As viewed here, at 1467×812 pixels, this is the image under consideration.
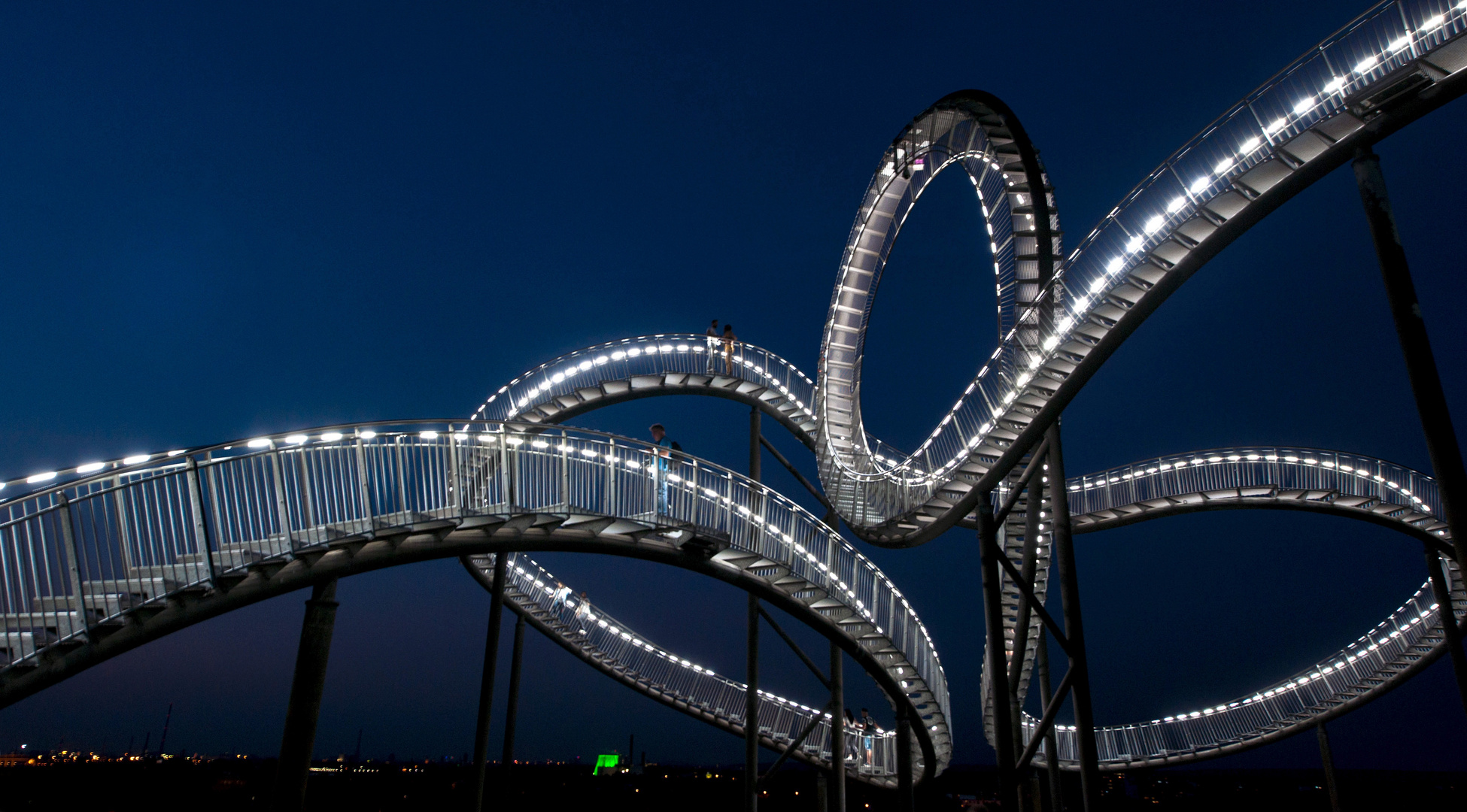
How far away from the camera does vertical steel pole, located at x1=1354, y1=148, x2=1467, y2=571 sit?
6137 mm

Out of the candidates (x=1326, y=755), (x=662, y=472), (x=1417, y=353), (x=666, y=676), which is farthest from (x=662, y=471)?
(x=1326, y=755)

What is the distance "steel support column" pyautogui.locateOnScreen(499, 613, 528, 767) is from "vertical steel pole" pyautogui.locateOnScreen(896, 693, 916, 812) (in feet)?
23.8

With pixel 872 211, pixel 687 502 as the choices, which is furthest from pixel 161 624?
pixel 872 211

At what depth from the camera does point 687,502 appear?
12.4 metres

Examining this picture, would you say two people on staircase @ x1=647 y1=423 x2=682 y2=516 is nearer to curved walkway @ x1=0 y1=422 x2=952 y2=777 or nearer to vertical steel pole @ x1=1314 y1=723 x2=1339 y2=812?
curved walkway @ x1=0 y1=422 x2=952 y2=777

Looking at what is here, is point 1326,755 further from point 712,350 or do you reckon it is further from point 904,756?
point 712,350

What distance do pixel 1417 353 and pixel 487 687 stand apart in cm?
1335

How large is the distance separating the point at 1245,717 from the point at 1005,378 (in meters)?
18.5

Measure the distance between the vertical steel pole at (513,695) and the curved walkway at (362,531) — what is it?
5849mm

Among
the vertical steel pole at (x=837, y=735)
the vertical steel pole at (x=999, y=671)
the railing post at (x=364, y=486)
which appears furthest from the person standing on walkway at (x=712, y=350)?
the railing post at (x=364, y=486)

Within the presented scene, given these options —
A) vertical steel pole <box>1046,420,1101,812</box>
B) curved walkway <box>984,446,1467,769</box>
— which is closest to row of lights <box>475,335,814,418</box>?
curved walkway <box>984,446,1467,769</box>

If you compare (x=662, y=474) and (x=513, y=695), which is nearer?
(x=662, y=474)

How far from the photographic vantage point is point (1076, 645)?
10.3 meters

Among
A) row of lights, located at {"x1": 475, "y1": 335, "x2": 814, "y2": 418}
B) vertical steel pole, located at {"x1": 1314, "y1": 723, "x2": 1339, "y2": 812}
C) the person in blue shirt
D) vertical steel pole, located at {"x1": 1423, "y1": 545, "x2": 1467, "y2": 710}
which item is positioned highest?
row of lights, located at {"x1": 475, "y1": 335, "x2": 814, "y2": 418}
